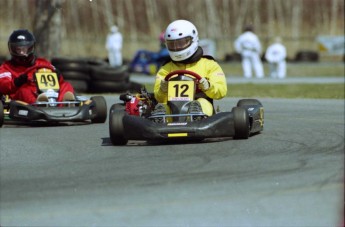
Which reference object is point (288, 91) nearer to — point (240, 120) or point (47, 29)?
point (47, 29)

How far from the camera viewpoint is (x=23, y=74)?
11086mm

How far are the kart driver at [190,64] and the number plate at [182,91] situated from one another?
17cm

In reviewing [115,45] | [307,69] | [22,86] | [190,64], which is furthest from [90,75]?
[307,69]

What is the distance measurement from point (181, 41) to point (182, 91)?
2.16 ft

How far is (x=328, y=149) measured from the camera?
8172 mm

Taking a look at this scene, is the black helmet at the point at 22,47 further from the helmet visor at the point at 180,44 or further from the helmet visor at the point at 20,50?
the helmet visor at the point at 180,44

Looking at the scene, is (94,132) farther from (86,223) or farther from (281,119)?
(86,223)

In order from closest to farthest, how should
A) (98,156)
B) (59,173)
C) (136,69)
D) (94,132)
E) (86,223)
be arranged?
(86,223), (59,173), (98,156), (94,132), (136,69)

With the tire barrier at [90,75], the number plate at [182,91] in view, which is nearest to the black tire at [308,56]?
the tire barrier at [90,75]

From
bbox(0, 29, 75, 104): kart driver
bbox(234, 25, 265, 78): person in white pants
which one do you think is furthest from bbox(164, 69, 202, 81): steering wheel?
bbox(234, 25, 265, 78): person in white pants

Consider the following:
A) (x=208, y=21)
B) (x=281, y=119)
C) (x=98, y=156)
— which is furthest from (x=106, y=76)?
(x=208, y=21)

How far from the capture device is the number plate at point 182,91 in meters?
8.78

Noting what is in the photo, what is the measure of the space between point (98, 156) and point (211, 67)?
1776mm

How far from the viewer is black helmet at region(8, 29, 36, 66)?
11.4 metres
